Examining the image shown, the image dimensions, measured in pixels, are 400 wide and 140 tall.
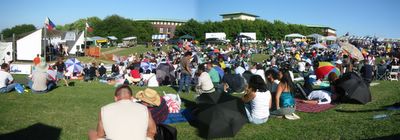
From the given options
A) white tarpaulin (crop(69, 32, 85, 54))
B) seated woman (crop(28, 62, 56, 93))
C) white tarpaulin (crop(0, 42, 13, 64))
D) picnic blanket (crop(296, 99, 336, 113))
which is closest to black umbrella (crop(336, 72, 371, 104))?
picnic blanket (crop(296, 99, 336, 113))

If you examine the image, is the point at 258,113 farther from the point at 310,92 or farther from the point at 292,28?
the point at 292,28

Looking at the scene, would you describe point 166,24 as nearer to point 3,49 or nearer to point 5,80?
point 3,49

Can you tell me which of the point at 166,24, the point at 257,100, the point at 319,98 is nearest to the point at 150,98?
the point at 257,100

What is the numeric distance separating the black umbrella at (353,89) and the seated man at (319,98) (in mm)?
403

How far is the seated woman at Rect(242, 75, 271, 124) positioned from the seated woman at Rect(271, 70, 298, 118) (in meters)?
0.57

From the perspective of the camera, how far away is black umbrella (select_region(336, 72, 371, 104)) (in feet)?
33.4

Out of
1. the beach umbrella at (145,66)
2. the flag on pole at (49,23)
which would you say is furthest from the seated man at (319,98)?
the flag on pole at (49,23)

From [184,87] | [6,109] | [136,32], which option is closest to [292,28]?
[136,32]

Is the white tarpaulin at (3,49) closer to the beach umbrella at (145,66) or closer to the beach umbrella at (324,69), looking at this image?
the beach umbrella at (145,66)

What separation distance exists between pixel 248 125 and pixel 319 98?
3.58 metres

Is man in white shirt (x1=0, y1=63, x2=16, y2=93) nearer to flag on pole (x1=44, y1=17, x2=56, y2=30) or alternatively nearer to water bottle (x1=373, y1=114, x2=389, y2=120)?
water bottle (x1=373, y1=114, x2=389, y2=120)

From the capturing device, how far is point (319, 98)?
34.9 ft

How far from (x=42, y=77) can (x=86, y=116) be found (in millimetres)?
4624

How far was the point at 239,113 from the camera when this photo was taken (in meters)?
7.17
